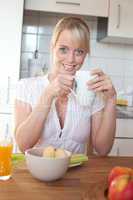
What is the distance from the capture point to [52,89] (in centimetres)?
105

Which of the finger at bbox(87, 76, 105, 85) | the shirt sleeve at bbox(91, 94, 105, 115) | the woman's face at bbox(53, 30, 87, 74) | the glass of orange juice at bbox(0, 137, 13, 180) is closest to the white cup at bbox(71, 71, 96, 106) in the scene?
the finger at bbox(87, 76, 105, 85)

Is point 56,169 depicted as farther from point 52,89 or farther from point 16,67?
point 16,67

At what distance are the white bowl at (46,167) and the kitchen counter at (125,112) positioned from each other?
4.23ft

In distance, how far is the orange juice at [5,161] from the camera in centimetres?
77

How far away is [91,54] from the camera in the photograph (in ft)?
7.61

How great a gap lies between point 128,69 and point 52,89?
4.67 feet

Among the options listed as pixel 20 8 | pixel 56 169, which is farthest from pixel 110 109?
pixel 20 8

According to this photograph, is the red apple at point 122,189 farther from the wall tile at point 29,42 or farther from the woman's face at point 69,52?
the wall tile at point 29,42

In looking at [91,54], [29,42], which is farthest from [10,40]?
[91,54]

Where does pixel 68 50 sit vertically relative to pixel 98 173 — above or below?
above

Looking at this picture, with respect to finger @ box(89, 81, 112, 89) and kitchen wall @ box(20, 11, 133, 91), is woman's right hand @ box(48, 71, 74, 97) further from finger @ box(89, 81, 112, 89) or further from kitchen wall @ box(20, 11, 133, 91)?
kitchen wall @ box(20, 11, 133, 91)

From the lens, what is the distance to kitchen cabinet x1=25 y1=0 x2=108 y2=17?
2070mm

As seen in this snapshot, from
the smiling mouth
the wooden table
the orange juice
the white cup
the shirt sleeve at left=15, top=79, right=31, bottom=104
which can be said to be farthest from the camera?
the smiling mouth

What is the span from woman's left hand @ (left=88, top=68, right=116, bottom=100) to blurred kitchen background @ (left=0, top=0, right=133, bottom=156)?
2.95ft
